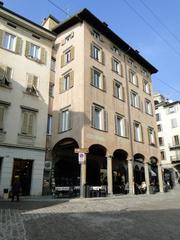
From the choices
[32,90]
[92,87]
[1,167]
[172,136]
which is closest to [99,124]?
[92,87]

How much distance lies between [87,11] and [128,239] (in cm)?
2095

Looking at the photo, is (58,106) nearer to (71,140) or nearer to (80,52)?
(71,140)

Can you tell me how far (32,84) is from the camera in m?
21.5

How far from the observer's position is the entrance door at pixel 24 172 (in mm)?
18831

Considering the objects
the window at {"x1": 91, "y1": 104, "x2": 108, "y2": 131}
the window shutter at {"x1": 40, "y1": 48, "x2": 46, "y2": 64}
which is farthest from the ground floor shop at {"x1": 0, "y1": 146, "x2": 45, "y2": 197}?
the window shutter at {"x1": 40, "y1": 48, "x2": 46, "y2": 64}

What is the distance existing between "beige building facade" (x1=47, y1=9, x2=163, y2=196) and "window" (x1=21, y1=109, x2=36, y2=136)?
6.53ft

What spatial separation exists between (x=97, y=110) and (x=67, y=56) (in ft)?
21.4

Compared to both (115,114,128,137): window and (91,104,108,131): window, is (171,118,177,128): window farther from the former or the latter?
(91,104,108,131): window

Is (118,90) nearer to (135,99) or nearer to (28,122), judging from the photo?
(135,99)

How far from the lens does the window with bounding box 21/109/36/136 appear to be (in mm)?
19797

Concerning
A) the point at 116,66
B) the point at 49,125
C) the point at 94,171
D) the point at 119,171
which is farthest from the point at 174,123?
the point at 49,125

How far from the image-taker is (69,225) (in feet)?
26.9

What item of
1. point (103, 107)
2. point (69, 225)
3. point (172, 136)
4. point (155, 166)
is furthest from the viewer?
point (172, 136)

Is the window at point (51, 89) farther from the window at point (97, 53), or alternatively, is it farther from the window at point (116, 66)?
the window at point (116, 66)
